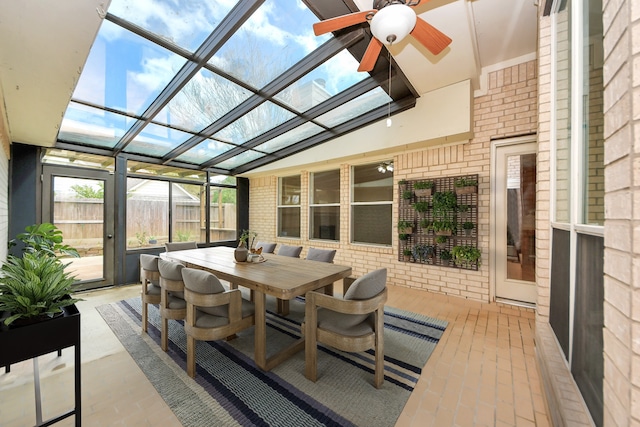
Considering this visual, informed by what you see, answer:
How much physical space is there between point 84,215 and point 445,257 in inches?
243

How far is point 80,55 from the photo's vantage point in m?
1.74

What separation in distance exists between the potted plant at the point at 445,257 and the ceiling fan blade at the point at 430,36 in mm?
2730

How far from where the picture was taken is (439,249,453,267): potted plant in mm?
3619

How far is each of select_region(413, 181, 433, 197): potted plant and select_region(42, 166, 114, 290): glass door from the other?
17.9 feet

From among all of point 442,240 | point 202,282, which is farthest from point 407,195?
point 202,282

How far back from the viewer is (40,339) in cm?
128

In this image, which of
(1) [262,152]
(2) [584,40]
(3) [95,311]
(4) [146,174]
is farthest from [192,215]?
(2) [584,40]

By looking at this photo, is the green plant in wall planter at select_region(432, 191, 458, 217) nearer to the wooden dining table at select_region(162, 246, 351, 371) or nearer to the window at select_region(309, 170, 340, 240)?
the wooden dining table at select_region(162, 246, 351, 371)

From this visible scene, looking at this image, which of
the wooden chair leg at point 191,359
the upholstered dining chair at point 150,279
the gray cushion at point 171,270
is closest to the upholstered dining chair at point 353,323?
the wooden chair leg at point 191,359

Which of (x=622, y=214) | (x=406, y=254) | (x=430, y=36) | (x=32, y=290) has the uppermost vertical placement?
(x=430, y=36)

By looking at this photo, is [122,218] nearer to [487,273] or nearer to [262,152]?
[262,152]

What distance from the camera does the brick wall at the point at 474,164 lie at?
10.4 ft

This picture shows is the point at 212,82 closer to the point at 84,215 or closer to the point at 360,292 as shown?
the point at 360,292

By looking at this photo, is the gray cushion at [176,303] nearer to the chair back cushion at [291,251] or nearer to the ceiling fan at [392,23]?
the chair back cushion at [291,251]
